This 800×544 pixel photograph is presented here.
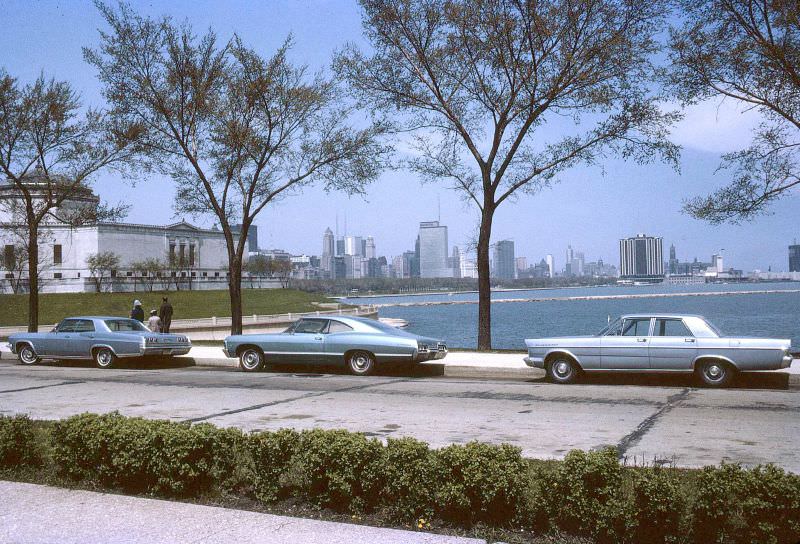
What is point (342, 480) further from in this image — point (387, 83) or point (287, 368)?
point (387, 83)

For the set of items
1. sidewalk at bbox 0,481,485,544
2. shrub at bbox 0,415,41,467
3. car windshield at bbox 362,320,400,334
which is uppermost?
car windshield at bbox 362,320,400,334

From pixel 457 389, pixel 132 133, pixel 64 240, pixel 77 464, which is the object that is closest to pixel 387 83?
pixel 132 133

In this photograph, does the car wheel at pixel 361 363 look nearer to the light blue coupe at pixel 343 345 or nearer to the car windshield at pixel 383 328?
the light blue coupe at pixel 343 345

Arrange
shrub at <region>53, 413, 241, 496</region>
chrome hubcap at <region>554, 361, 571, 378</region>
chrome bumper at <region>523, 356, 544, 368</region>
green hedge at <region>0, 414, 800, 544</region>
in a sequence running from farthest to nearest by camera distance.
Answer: chrome bumper at <region>523, 356, 544, 368</region> → chrome hubcap at <region>554, 361, 571, 378</region> → shrub at <region>53, 413, 241, 496</region> → green hedge at <region>0, 414, 800, 544</region>

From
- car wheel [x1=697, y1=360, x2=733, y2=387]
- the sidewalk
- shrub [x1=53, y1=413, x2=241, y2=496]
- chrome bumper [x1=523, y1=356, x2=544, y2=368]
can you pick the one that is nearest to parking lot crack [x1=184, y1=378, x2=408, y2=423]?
shrub [x1=53, y1=413, x2=241, y2=496]

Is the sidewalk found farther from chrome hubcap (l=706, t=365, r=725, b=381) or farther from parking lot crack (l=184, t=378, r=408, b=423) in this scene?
chrome hubcap (l=706, t=365, r=725, b=381)

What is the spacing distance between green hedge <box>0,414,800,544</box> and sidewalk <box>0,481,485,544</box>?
1.21ft

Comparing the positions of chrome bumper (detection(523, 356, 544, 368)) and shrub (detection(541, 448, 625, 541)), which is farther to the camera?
chrome bumper (detection(523, 356, 544, 368))

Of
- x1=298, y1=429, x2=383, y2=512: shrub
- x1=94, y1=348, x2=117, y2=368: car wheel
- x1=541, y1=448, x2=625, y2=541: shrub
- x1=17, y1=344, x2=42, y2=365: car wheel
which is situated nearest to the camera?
x1=541, y1=448, x2=625, y2=541: shrub

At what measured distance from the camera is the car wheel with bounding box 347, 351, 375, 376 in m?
16.7

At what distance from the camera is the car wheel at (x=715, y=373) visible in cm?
1339

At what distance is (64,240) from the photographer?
101 m

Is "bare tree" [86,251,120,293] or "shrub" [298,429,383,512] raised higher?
"bare tree" [86,251,120,293]

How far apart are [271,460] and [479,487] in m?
2.01
